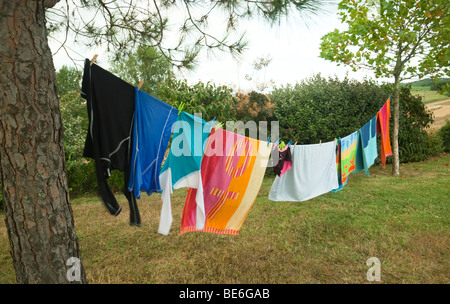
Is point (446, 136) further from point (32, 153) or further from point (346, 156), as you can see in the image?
point (32, 153)

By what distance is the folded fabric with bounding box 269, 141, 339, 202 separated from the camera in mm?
4148

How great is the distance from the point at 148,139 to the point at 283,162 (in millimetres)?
2122

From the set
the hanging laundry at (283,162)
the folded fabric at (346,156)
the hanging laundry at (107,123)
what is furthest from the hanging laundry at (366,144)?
the hanging laundry at (107,123)

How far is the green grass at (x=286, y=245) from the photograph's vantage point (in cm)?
285

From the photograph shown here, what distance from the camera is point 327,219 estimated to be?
439 centimetres

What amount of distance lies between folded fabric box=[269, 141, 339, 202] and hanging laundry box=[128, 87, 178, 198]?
2225 mm

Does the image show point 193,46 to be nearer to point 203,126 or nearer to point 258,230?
point 203,126

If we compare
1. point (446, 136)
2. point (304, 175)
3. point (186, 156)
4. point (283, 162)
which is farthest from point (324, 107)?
point (186, 156)

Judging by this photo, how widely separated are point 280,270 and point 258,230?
1.08 m

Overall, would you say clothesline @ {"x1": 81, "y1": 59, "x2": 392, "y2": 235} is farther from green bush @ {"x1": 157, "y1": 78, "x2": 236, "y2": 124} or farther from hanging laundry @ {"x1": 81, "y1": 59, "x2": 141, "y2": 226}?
green bush @ {"x1": 157, "y1": 78, "x2": 236, "y2": 124}

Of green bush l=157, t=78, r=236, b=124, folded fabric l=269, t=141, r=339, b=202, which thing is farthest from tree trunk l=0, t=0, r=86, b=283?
green bush l=157, t=78, r=236, b=124

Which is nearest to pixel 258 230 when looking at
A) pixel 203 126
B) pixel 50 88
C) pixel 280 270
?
pixel 280 270

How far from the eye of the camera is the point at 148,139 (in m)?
2.23
